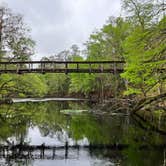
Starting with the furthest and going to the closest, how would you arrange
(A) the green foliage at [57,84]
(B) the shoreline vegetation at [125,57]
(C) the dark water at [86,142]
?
(A) the green foliage at [57,84]
(B) the shoreline vegetation at [125,57]
(C) the dark water at [86,142]

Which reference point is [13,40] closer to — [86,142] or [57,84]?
[86,142]

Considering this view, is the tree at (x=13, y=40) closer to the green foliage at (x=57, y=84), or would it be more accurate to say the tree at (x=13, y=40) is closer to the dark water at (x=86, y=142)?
the dark water at (x=86, y=142)

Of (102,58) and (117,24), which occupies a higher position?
(117,24)

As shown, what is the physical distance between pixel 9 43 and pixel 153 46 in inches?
739

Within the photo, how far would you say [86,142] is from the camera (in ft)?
67.4

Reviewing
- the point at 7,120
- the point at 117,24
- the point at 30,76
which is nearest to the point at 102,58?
the point at 117,24

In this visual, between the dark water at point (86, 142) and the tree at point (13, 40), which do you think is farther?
the tree at point (13, 40)

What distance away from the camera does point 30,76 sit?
37844 mm

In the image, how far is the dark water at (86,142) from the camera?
15.7m

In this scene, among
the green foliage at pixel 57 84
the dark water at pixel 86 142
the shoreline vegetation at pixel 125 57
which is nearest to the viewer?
the dark water at pixel 86 142

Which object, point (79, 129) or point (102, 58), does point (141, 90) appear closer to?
point (79, 129)

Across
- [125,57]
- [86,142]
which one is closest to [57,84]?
[125,57]

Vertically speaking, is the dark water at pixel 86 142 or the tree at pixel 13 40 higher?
the tree at pixel 13 40

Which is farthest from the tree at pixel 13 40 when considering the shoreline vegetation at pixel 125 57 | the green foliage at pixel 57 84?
the green foliage at pixel 57 84
